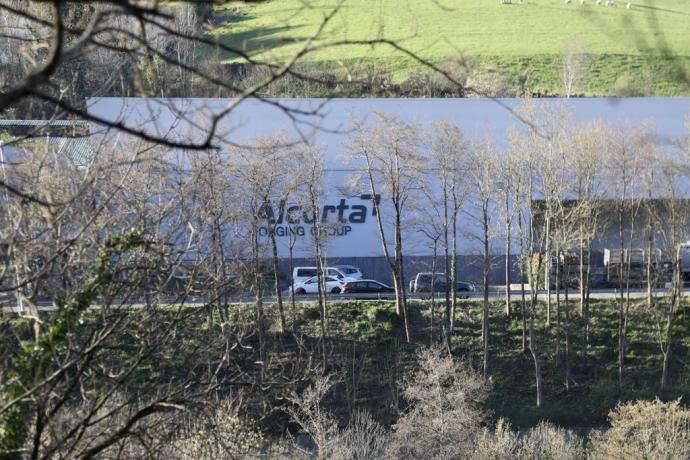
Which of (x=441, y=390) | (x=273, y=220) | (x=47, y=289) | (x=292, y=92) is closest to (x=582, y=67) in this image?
(x=292, y=92)

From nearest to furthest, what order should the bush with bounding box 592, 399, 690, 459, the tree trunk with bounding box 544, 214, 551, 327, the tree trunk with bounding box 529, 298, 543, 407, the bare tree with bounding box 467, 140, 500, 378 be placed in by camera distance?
the bush with bounding box 592, 399, 690, 459 → the tree trunk with bounding box 529, 298, 543, 407 → the tree trunk with bounding box 544, 214, 551, 327 → the bare tree with bounding box 467, 140, 500, 378

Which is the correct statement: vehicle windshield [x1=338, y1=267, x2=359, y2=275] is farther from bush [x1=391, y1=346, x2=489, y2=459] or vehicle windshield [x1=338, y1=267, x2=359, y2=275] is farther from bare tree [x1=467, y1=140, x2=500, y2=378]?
bush [x1=391, y1=346, x2=489, y2=459]


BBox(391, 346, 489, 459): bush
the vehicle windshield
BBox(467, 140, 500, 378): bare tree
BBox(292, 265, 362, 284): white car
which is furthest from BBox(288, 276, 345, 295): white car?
BBox(391, 346, 489, 459): bush

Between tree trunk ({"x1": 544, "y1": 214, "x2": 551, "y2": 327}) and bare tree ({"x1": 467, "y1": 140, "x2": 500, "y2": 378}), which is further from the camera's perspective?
bare tree ({"x1": 467, "y1": 140, "x2": 500, "y2": 378})

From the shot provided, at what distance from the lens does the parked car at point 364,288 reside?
2931 cm

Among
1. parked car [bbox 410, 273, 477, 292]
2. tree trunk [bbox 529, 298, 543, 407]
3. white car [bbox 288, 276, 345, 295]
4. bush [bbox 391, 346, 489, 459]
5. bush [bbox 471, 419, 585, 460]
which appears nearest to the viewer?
bush [bbox 471, 419, 585, 460]

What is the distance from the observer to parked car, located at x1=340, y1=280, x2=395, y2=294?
96.2 ft

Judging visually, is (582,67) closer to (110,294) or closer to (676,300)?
(676,300)

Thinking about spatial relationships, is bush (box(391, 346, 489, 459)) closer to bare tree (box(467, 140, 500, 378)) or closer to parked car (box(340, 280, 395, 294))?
bare tree (box(467, 140, 500, 378))

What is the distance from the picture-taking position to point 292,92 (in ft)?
116

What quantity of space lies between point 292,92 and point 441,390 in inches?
697

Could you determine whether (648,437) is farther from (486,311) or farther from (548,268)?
(548,268)

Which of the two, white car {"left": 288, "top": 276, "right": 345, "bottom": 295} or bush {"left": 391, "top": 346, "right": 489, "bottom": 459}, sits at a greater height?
white car {"left": 288, "top": 276, "right": 345, "bottom": 295}

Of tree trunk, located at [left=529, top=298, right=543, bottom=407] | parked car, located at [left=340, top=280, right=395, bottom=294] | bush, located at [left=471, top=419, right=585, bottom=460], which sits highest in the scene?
parked car, located at [left=340, top=280, right=395, bottom=294]
